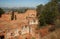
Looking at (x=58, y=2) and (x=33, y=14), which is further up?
(x=58, y=2)

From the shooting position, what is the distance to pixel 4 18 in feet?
70.9

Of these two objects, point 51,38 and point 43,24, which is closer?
point 51,38

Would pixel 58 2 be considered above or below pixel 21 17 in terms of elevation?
above

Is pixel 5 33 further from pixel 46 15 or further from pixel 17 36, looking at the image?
pixel 46 15

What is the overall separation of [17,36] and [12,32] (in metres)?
0.66

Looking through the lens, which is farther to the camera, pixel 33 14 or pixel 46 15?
pixel 33 14

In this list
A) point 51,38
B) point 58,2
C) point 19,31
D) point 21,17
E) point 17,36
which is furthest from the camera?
point 58,2

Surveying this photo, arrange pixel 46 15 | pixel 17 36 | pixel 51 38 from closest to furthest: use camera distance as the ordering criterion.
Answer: pixel 51 38
pixel 17 36
pixel 46 15

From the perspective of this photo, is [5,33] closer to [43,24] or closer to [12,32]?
[12,32]

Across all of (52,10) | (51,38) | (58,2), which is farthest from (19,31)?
(58,2)

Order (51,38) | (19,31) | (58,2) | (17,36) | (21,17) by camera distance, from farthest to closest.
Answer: (58,2) → (21,17) → (19,31) → (17,36) → (51,38)

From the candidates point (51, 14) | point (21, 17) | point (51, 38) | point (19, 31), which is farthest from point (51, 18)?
point (51, 38)

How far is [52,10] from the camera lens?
20641 mm

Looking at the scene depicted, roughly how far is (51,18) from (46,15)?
2.16ft
